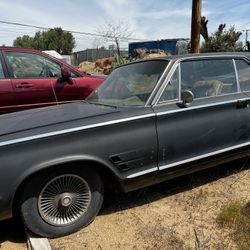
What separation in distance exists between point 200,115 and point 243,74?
105 cm

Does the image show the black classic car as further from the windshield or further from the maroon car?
the maroon car

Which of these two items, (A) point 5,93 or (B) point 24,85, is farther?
Answer: (B) point 24,85

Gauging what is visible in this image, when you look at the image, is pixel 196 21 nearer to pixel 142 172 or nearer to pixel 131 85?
pixel 131 85

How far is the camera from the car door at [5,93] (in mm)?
5426

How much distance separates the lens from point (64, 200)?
2826 mm

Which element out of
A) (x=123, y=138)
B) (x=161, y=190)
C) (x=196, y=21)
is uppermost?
(x=196, y=21)

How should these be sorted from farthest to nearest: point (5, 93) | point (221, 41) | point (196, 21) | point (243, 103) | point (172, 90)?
point (221, 41) → point (196, 21) → point (5, 93) → point (243, 103) → point (172, 90)

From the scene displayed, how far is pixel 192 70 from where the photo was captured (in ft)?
11.7

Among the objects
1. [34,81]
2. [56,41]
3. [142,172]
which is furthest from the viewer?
[56,41]

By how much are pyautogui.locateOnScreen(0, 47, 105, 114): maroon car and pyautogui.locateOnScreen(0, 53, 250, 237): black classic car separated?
2129 mm

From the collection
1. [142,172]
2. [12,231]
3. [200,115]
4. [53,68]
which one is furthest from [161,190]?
[53,68]

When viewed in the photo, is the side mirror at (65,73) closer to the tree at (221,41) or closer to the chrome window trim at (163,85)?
the chrome window trim at (163,85)

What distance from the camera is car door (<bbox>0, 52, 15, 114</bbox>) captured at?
5426 mm

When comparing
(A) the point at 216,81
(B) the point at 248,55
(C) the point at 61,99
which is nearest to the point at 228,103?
(A) the point at 216,81
